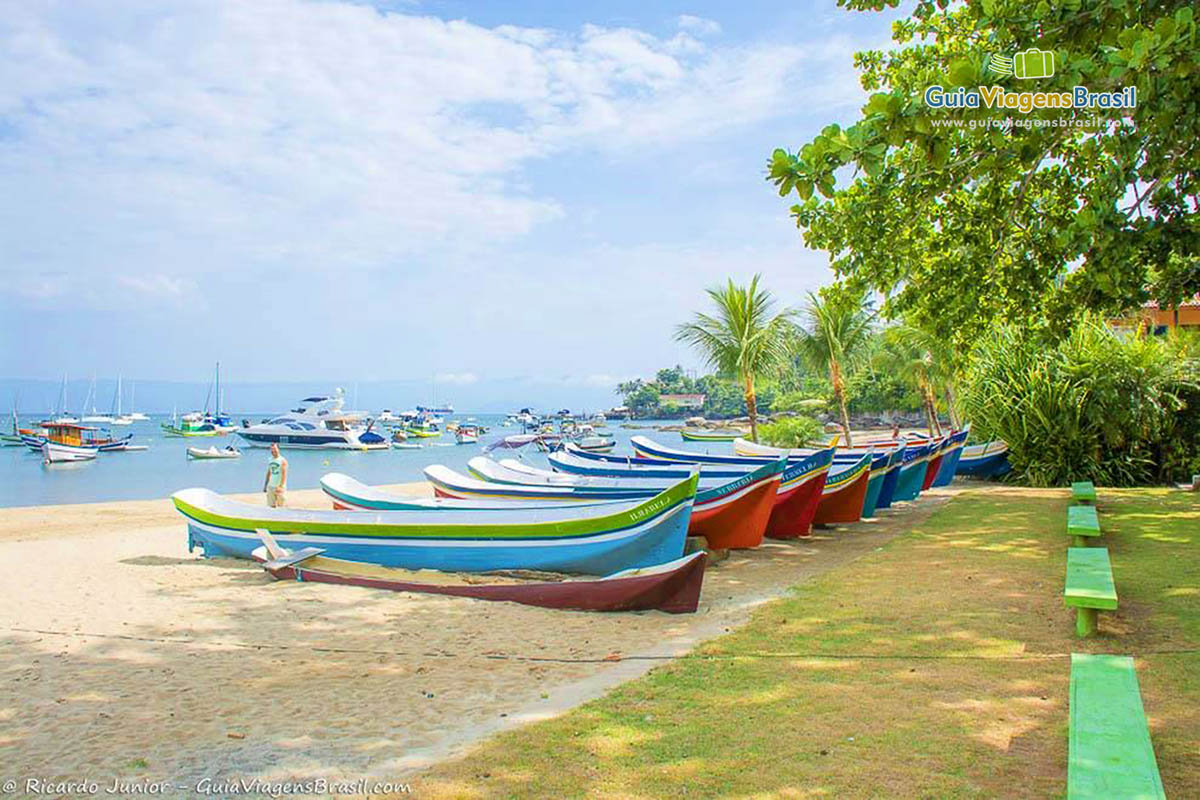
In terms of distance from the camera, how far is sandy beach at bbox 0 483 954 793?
4.71m

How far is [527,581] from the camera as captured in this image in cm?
945

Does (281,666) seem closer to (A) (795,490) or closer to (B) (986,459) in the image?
(A) (795,490)

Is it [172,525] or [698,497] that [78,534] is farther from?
[698,497]

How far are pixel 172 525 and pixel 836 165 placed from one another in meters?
15.7

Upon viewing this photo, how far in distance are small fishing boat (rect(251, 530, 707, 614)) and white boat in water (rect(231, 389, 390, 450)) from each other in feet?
158

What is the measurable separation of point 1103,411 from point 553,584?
15.0 metres

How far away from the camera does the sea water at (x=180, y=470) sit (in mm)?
33031

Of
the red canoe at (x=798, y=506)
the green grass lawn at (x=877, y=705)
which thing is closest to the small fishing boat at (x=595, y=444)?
the red canoe at (x=798, y=506)

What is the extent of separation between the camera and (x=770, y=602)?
827cm

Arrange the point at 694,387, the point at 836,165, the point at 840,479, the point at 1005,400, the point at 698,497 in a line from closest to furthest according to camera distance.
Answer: the point at 836,165 → the point at 698,497 → the point at 840,479 → the point at 1005,400 → the point at 694,387

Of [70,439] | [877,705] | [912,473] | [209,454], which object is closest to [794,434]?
[912,473]

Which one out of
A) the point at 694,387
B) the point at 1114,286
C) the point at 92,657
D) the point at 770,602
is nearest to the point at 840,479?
the point at 770,602

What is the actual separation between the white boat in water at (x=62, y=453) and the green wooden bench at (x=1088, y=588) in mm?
51226

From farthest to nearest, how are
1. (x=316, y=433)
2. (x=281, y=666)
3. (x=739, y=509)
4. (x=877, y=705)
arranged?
(x=316, y=433) < (x=739, y=509) < (x=281, y=666) < (x=877, y=705)
